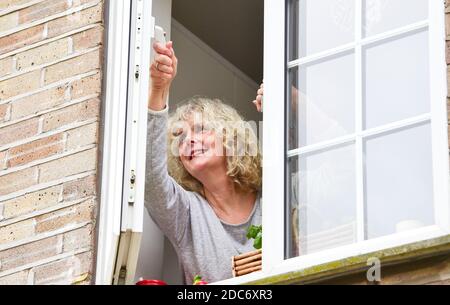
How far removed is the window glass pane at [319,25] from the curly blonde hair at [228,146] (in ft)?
2.84

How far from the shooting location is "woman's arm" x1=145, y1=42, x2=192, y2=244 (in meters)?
6.42

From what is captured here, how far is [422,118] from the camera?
5664 millimetres

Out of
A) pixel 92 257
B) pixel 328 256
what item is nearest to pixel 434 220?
pixel 328 256

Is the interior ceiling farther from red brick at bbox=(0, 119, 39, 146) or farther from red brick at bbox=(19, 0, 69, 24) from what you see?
red brick at bbox=(0, 119, 39, 146)

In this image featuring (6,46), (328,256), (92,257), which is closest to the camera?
(328,256)

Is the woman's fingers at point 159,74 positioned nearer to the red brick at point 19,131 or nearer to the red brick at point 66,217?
the red brick at point 19,131

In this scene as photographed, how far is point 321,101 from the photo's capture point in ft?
19.5

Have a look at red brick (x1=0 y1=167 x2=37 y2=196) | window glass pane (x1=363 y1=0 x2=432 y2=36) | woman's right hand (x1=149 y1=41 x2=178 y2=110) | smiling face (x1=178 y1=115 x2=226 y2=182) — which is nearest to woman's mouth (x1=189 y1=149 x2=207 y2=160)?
smiling face (x1=178 y1=115 x2=226 y2=182)

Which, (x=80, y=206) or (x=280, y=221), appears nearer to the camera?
(x=280, y=221)

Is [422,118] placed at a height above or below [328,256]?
above

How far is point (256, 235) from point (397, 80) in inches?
35.5
